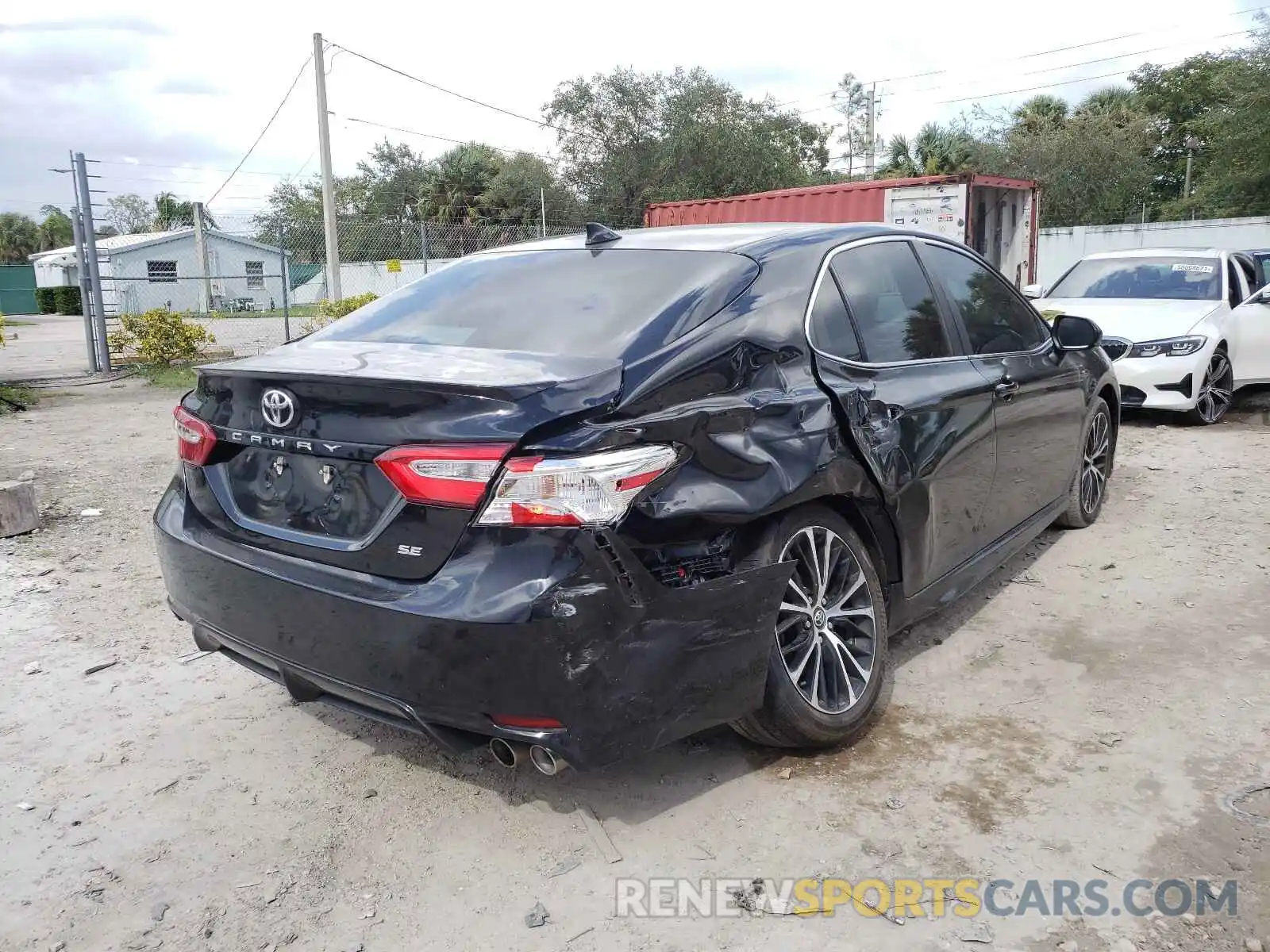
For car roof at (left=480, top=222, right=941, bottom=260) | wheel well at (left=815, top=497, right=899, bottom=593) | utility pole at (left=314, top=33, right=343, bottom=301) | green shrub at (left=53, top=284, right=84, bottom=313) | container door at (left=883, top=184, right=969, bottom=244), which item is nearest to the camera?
wheel well at (left=815, top=497, right=899, bottom=593)

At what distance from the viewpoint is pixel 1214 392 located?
8.55 meters

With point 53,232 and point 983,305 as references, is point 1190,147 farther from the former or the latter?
point 53,232

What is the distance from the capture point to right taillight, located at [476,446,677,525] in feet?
7.42

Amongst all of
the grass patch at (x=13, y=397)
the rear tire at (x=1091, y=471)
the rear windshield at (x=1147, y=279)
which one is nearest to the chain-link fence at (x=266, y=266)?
the grass patch at (x=13, y=397)

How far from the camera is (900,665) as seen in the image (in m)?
3.79

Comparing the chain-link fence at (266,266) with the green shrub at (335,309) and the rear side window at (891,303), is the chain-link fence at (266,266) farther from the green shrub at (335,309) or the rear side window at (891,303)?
the rear side window at (891,303)

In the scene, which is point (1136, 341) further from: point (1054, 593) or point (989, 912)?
point (989, 912)

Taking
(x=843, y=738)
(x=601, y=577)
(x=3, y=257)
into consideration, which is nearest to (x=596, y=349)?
(x=601, y=577)

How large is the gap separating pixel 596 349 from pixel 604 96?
122 feet

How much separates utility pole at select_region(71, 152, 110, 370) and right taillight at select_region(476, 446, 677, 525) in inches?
541

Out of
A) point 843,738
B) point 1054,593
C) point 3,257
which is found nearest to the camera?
point 843,738

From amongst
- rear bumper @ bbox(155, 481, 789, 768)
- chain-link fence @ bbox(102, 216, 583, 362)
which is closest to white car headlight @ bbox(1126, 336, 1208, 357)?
rear bumper @ bbox(155, 481, 789, 768)

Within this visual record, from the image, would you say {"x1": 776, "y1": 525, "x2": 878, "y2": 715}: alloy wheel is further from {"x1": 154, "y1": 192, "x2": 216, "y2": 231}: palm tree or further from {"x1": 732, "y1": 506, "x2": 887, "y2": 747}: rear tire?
{"x1": 154, "y1": 192, "x2": 216, "y2": 231}: palm tree

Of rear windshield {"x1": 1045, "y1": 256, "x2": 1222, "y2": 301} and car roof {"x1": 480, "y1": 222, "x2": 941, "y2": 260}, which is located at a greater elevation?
car roof {"x1": 480, "y1": 222, "x2": 941, "y2": 260}
